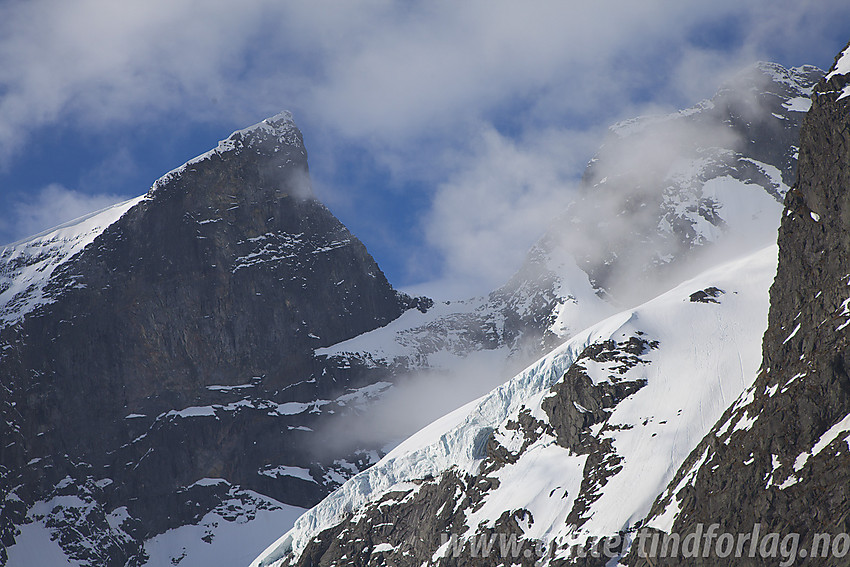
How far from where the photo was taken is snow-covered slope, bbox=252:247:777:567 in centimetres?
8962

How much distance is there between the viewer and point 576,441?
99.9 metres

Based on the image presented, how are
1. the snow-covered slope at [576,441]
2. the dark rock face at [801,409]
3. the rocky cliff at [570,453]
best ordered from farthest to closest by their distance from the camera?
the snow-covered slope at [576,441]
the rocky cliff at [570,453]
the dark rock face at [801,409]

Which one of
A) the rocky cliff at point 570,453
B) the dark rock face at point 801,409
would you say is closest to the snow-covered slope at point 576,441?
the rocky cliff at point 570,453

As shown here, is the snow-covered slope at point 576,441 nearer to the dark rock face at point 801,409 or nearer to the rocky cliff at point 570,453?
the rocky cliff at point 570,453

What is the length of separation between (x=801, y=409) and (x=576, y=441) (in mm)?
34619

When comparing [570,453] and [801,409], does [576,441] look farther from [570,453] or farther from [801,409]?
[801,409]

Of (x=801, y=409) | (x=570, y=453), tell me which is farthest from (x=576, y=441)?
(x=801, y=409)

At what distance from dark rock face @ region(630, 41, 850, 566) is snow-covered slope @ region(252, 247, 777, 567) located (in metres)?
9.09

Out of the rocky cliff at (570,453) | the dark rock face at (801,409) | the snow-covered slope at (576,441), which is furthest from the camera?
the snow-covered slope at (576,441)

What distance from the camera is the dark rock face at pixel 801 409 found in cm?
6209

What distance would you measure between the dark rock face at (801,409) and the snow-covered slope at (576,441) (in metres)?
9.09

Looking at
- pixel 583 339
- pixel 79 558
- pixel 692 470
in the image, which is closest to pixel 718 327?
pixel 583 339

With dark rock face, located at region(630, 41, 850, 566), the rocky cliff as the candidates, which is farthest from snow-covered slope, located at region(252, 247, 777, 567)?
dark rock face, located at region(630, 41, 850, 566)

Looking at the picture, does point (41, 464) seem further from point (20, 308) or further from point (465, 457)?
point (465, 457)
